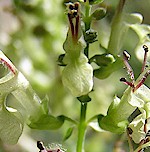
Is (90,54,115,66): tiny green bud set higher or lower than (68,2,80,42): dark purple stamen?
lower

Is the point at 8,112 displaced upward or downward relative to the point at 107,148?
upward

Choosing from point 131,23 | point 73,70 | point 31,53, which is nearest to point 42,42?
point 31,53

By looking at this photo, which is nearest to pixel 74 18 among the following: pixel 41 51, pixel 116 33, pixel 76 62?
pixel 76 62

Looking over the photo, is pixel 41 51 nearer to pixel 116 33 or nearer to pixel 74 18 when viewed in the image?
pixel 116 33

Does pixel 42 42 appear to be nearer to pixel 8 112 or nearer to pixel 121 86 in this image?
pixel 121 86

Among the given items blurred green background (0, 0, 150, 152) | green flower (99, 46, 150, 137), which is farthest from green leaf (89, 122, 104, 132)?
blurred green background (0, 0, 150, 152)

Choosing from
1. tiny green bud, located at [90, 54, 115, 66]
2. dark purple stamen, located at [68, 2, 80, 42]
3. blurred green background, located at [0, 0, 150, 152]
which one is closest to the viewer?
dark purple stamen, located at [68, 2, 80, 42]

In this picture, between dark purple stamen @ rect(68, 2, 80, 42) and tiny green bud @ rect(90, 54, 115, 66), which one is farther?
tiny green bud @ rect(90, 54, 115, 66)

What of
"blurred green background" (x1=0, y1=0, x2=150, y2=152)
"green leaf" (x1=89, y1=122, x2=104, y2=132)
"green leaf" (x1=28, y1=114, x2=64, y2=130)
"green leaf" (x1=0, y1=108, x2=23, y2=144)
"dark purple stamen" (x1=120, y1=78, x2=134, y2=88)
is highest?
"dark purple stamen" (x1=120, y1=78, x2=134, y2=88)

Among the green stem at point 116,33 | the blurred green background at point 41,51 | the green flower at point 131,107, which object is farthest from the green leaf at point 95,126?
the blurred green background at point 41,51

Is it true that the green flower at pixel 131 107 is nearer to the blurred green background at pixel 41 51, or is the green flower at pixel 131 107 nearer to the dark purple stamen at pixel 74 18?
the dark purple stamen at pixel 74 18

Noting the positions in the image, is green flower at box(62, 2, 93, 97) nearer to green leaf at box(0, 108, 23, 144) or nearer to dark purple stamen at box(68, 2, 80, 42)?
dark purple stamen at box(68, 2, 80, 42)
